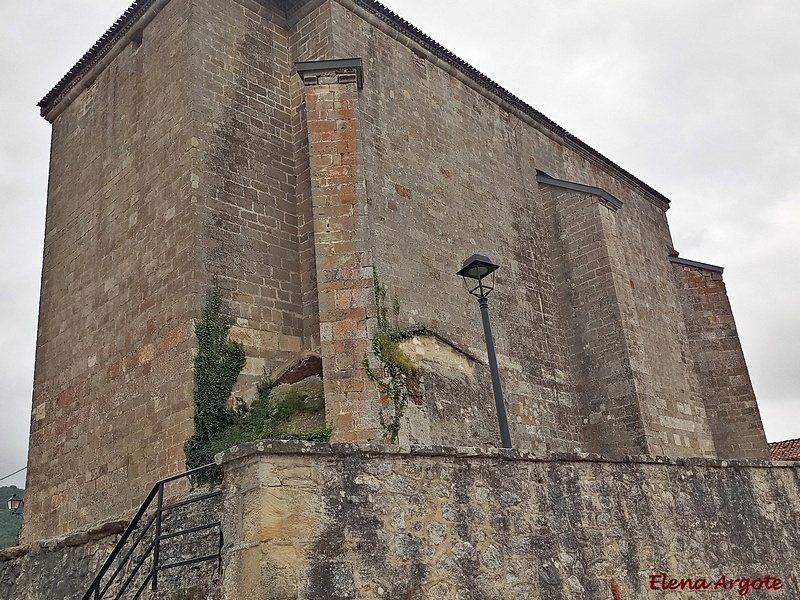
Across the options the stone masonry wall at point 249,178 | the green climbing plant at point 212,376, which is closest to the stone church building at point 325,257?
the stone masonry wall at point 249,178

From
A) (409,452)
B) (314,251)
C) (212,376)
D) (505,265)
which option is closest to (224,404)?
(212,376)

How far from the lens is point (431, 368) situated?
11.0 m

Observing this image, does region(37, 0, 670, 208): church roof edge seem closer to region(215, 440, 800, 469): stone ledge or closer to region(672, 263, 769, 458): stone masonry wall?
region(672, 263, 769, 458): stone masonry wall

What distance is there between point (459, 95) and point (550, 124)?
10.5ft

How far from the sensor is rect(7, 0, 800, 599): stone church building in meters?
10.2

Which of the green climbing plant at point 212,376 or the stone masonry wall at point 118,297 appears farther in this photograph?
the stone masonry wall at point 118,297

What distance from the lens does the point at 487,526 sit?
498 cm

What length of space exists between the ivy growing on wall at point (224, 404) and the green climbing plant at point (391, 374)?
810mm

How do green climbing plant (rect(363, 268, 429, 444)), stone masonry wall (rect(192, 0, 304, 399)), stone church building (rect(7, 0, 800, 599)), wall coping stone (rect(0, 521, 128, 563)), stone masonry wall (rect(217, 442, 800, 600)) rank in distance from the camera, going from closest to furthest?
stone masonry wall (rect(217, 442, 800, 600)) < wall coping stone (rect(0, 521, 128, 563)) < green climbing plant (rect(363, 268, 429, 444)) < stone church building (rect(7, 0, 800, 599)) < stone masonry wall (rect(192, 0, 304, 399))

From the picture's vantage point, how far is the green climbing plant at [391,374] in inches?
376

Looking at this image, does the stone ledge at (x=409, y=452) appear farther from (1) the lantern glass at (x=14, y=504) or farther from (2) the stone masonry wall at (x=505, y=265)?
(1) the lantern glass at (x=14, y=504)

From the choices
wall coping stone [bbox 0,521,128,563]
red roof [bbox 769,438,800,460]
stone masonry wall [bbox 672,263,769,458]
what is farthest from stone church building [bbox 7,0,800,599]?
red roof [bbox 769,438,800,460]

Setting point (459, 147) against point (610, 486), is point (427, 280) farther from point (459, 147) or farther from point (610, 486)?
point (610, 486)

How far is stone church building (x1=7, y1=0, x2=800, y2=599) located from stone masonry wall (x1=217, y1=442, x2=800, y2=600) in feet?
0.35
